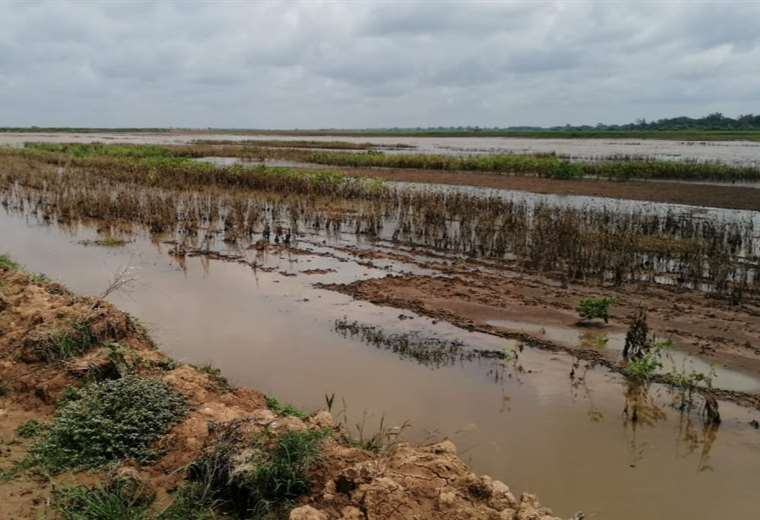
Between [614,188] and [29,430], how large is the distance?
78.3 feet

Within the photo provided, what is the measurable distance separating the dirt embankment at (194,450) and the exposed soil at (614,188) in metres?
19.3

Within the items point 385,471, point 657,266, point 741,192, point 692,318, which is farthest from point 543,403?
point 741,192

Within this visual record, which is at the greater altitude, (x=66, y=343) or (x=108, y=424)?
(x=66, y=343)

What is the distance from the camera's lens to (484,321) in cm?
854

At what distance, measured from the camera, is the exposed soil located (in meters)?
21.0

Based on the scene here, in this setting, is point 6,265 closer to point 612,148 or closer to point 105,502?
point 105,502

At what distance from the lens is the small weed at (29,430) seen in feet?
15.2

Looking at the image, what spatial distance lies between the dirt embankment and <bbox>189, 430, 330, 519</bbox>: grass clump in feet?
0.07

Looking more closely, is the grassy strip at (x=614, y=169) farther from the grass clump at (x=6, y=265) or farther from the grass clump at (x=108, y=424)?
the grass clump at (x=108, y=424)

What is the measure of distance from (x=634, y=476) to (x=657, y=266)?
744cm

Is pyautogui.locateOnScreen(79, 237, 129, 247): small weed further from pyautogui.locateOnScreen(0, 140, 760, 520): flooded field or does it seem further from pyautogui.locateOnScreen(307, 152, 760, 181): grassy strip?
pyautogui.locateOnScreen(307, 152, 760, 181): grassy strip

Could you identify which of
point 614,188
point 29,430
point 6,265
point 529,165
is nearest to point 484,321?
point 29,430

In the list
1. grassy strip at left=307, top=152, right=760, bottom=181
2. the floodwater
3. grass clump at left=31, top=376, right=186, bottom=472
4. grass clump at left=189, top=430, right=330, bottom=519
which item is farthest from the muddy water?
the floodwater

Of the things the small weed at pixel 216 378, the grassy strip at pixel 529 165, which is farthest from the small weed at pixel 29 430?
the grassy strip at pixel 529 165
